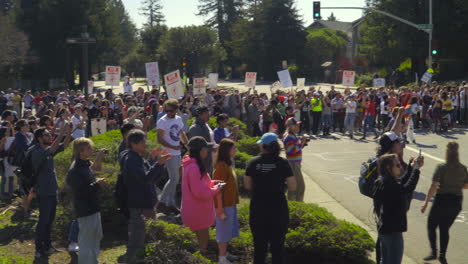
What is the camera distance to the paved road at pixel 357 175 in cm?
788

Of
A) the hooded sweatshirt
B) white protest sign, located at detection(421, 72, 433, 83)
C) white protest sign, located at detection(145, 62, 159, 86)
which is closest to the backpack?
the hooded sweatshirt

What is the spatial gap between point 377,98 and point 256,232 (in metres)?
17.0

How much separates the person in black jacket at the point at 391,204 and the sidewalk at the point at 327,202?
300 cm

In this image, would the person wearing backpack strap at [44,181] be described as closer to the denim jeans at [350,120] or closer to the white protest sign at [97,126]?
the white protest sign at [97,126]

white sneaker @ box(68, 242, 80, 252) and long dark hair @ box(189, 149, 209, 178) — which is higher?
long dark hair @ box(189, 149, 209, 178)

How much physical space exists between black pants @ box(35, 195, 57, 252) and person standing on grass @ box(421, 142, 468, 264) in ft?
16.7

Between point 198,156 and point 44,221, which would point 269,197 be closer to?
point 198,156

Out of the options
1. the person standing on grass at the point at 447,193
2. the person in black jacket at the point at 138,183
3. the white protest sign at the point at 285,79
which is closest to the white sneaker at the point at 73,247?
the person in black jacket at the point at 138,183

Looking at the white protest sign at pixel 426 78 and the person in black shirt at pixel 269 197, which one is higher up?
the white protest sign at pixel 426 78

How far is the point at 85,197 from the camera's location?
19.0ft

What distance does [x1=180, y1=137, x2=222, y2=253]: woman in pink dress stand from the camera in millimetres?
6164

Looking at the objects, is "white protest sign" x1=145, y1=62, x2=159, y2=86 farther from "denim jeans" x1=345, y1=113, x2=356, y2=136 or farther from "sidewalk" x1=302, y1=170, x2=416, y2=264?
"sidewalk" x1=302, y1=170, x2=416, y2=264

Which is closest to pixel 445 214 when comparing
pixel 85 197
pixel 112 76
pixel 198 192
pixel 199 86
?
pixel 198 192

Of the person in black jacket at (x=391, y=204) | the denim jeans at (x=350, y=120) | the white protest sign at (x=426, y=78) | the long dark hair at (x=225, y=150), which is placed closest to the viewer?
the person in black jacket at (x=391, y=204)
